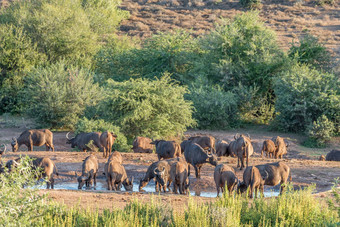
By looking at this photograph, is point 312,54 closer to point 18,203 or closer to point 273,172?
point 273,172

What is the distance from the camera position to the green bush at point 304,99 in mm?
26594

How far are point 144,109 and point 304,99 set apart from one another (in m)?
8.86

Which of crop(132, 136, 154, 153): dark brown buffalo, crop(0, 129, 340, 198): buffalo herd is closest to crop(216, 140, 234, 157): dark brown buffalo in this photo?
crop(0, 129, 340, 198): buffalo herd

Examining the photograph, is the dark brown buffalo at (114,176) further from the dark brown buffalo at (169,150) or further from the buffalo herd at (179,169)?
the dark brown buffalo at (169,150)

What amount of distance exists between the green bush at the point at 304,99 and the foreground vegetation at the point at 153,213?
16.3 m

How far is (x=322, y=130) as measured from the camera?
2530 centimetres

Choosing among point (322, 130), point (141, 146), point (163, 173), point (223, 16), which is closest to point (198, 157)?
point (163, 173)

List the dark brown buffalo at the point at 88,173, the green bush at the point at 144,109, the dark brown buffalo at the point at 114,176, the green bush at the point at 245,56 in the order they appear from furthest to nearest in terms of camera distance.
Answer: the green bush at the point at 245,56, the green bush at the point at 144,109, the dark brown buffalo at the point at 88,173, the dark brown buffalo at the point at 114,176

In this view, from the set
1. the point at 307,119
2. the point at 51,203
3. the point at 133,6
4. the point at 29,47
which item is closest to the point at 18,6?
the point at 29,47

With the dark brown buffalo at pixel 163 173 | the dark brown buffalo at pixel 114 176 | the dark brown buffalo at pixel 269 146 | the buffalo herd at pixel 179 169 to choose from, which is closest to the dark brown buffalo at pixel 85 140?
the buffalo herd at pixel 179 169

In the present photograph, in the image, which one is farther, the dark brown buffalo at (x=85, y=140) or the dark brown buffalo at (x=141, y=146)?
the dark brown buffalo at (x=141, y=146)

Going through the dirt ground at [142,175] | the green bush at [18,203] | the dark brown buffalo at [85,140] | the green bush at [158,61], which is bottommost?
the dirt ground at [142,175]

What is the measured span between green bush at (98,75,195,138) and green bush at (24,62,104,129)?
309 cm

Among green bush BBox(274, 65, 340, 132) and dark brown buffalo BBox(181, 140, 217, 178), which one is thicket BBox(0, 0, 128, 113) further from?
dark brown buffalo BBox(181, 140, 217, 178)
